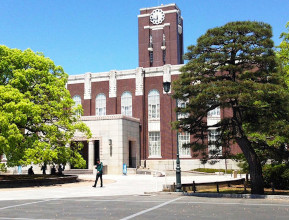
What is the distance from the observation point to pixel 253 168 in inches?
702

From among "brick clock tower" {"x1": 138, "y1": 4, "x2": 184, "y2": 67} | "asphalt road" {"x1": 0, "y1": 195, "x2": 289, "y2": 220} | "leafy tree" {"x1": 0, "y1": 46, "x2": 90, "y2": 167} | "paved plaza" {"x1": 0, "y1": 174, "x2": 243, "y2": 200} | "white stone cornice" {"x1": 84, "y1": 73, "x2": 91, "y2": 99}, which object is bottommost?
"paved plaza" {"x1": 0, "y1": 174, "x2": 243, "y2": 200}

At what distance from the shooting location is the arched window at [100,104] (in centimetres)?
5078

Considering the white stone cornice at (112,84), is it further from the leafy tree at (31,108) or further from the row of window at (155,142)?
the leafy tree at (31,108)

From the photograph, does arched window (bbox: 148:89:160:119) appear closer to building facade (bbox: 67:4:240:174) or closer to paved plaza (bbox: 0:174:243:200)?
building facade (bbox: 67:4:240:174)

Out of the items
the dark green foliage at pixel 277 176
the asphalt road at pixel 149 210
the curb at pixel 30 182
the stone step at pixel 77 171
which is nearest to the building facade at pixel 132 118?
the stone step at pixel 77 171

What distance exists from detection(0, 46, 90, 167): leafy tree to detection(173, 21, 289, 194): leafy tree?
10.5 metres

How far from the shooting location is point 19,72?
83.1 ft

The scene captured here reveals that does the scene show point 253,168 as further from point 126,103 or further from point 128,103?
point 126,103

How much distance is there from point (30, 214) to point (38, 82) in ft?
56.1

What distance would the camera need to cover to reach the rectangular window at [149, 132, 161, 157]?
4797 cm

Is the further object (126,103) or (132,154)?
(126,103)

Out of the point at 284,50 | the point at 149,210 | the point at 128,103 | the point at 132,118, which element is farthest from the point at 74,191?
the point at 128,103

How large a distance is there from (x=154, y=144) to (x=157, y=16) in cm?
2202

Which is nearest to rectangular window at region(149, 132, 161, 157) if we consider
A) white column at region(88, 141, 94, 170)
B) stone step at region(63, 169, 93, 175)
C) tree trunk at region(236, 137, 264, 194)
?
white column at region(88, 141, 94, 170)
